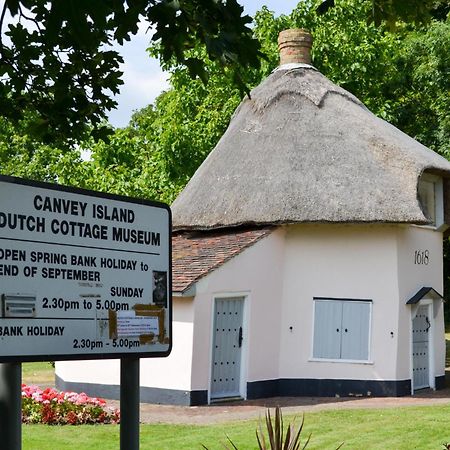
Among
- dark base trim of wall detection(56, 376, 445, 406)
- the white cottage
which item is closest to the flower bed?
the white cottage

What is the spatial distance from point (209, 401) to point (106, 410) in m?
3.12

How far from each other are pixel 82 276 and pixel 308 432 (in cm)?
1119

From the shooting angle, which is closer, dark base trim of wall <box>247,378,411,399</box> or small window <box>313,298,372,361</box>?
dark base trim of wall <box>247,378,411,399</box>

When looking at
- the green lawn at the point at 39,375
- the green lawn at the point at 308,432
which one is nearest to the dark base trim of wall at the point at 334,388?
the green lawn at the point at 308,432

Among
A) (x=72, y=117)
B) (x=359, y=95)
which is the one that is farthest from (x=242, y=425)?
(x=359, y=95)

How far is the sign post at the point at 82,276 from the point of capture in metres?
3.96

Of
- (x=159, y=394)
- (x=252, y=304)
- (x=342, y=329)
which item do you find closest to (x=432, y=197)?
(x=342, y=329)

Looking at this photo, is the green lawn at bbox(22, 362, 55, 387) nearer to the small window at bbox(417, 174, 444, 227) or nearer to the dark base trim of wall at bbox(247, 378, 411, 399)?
the dark base trim of wall at bbox(247, 378, 411, 399)

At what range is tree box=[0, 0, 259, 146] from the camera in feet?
14.6

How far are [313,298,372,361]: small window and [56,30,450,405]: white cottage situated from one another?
2cm

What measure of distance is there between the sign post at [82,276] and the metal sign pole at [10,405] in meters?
0.13

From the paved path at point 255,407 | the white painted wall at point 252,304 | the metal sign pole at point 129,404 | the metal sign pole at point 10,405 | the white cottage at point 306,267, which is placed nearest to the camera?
the metal sign pole at point 10,405

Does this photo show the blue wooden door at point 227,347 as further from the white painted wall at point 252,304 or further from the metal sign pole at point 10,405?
the metal sign pole at point 10,405

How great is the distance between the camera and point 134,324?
4.45m
